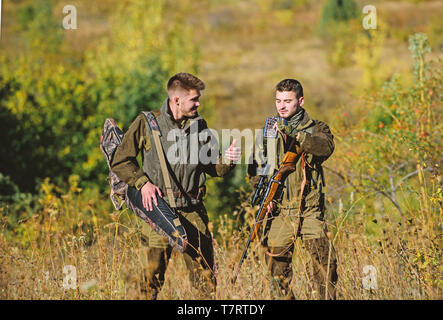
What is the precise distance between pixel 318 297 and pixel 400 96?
3.49m

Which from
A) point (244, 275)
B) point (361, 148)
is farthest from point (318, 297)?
point (361, 148)

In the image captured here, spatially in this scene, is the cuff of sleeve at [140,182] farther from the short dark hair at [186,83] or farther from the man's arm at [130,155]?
the short dark hair at [186,83]

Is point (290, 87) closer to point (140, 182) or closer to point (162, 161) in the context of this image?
point (162, 161)

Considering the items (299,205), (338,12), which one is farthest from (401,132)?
(338,12)

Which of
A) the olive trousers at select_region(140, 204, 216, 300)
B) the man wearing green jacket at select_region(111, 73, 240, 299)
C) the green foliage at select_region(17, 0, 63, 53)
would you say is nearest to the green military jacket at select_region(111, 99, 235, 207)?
the man wearing green jacket at select_region(111, 73, 240, 299)

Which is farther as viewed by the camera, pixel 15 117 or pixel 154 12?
pixel 154 12

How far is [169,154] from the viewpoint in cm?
330

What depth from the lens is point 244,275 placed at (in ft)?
11.7

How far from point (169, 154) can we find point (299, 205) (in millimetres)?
903

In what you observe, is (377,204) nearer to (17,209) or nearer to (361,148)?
(361,148)

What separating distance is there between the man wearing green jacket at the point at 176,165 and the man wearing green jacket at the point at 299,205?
43 cm

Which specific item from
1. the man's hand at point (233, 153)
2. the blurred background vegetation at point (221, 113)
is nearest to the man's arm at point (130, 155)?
the blurred background vegetation at point (221, 113)

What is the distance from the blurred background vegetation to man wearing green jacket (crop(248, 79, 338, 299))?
220 mm

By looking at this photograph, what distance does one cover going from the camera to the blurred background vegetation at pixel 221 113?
175 inches
